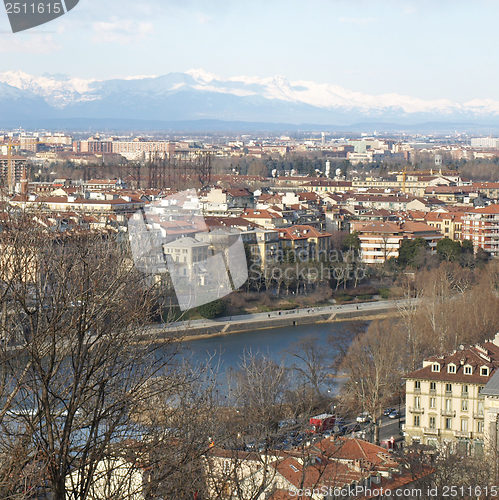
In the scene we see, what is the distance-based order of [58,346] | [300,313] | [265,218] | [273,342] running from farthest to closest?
1. [265,218]
2. [300,313]
3. [273,342]
4. [58,346]

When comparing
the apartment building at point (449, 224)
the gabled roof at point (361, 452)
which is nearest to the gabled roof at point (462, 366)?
the gabled roof at point (361, 452)

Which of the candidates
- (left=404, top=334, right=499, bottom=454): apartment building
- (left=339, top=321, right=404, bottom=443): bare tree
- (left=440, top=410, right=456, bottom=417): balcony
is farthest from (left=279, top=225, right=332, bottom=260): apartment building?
(left=440, top=410, right=456, bottom=417): balcony

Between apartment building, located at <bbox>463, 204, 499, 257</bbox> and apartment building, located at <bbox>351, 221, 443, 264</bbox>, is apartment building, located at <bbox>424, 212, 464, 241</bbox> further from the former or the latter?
apartment building, located at <bbox>351, 221, 443, 264</bbox>

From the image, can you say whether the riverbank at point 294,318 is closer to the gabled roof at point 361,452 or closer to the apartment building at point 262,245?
the apartment building at point 262,245

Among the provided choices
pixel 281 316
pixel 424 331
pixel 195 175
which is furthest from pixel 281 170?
pixel 424 331

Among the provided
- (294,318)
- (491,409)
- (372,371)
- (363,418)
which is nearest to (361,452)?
(491,409)

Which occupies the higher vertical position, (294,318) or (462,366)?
(462,366)

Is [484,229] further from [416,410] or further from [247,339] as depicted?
[416,410]

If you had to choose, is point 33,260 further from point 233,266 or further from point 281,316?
point 233,266
